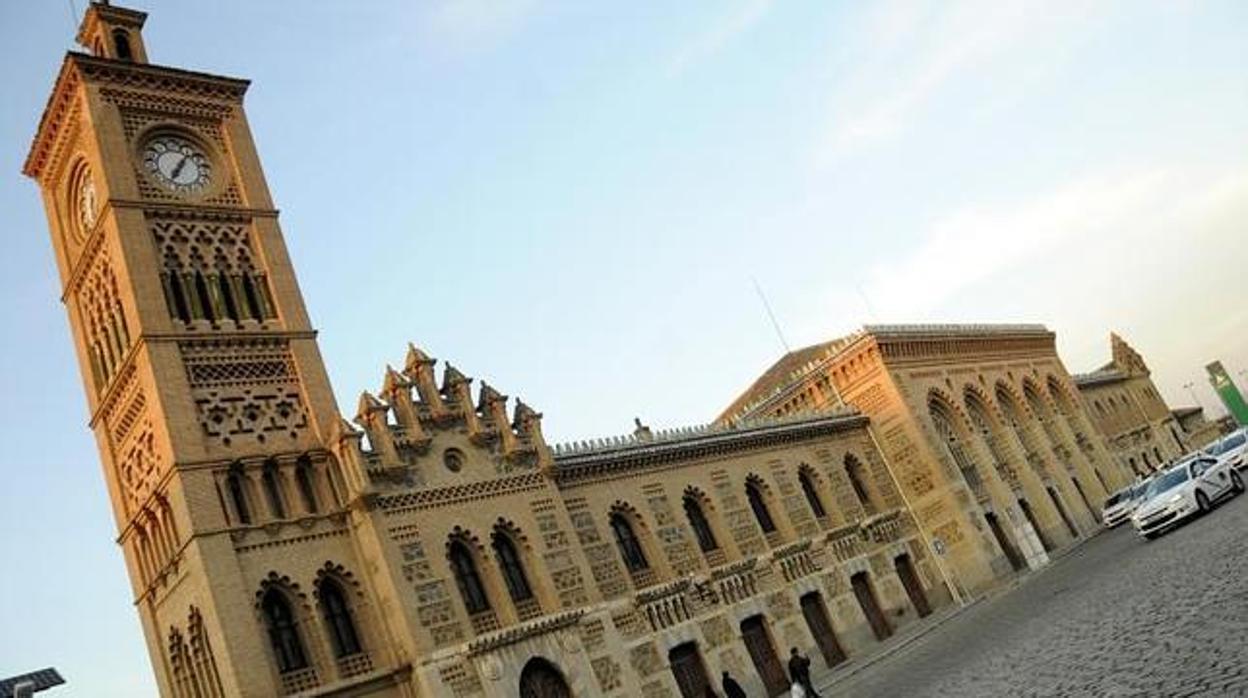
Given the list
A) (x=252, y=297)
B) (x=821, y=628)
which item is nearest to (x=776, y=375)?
(x=821, y=628)

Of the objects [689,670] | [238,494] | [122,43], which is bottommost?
[689,670]

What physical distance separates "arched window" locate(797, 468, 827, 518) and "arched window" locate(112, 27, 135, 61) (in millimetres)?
25208

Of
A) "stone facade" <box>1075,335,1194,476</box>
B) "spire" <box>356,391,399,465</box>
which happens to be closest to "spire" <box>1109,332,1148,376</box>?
"stone facade" <box>1075,335,1194,476</box>

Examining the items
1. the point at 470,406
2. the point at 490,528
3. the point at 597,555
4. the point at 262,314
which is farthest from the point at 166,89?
the point at 597,555

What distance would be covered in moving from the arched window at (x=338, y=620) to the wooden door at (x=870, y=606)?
710 inches

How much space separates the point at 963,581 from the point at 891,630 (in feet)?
19.8

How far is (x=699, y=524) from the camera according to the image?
107ft

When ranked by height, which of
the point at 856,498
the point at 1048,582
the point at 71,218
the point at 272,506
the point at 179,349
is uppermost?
the point at 71,218

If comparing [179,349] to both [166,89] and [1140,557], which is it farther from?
[1140,557]

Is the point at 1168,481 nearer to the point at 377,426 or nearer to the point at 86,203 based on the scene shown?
the point at 377,426

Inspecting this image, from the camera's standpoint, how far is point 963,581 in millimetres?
39156

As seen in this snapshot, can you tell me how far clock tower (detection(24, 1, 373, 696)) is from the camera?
21.8 m

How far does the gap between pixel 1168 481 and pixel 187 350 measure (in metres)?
26.2

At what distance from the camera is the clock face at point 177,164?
26109 mm
